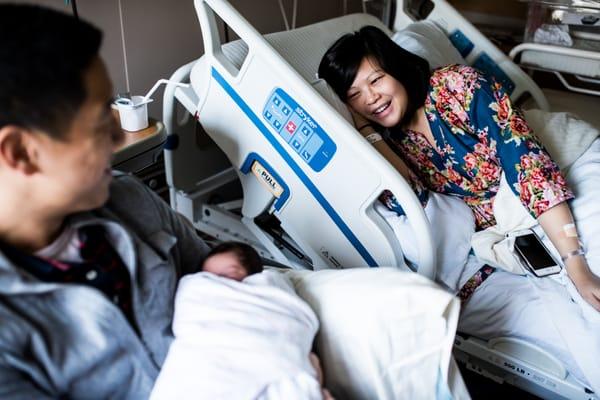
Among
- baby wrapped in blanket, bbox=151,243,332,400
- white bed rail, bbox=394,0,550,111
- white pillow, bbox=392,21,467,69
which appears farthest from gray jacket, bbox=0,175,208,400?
white bed rail, bbox=394,0,550,111

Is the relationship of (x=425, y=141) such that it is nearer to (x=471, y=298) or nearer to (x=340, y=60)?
(x=340, y=60)

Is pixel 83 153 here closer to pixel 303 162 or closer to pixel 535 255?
pixel 303 162

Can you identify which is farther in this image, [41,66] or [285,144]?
[285,144]

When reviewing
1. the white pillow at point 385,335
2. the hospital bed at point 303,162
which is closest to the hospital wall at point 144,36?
the hospital bed at point 303,162

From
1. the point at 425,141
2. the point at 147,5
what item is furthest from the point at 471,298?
the point at 147,5

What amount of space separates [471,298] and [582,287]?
31cm

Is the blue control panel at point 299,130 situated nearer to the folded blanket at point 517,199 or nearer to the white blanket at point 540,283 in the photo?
the white blanket at point 540,283

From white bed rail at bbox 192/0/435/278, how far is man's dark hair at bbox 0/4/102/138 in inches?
A: 31.8

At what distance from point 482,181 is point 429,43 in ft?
2.47

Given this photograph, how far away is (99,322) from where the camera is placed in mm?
915

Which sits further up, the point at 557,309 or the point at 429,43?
the point at 429,43

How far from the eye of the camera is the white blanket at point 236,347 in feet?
3.10

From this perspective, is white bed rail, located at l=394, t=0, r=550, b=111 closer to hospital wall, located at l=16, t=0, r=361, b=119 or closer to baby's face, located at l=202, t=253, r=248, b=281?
hospital wall, located at l=16, t=0, r=361, b=119

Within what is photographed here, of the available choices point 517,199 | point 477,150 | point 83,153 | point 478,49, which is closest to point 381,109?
point 477,150
